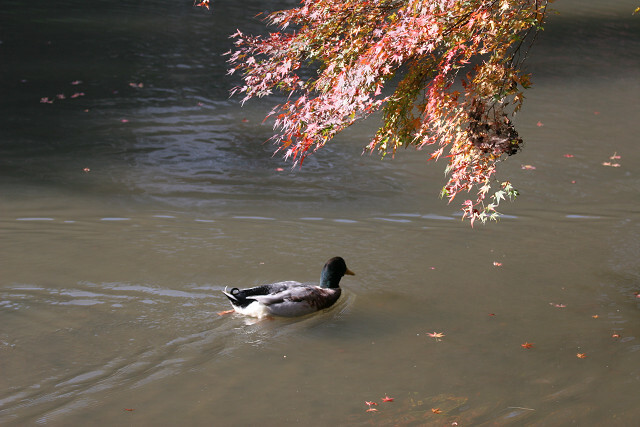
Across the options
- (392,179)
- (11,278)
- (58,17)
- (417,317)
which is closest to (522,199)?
(392,179)

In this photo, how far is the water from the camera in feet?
15.7

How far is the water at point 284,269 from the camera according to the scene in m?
4.78

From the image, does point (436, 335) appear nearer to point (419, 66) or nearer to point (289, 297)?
point (289, 297)

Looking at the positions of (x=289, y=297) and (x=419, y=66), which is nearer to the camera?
(x=419, y=66)

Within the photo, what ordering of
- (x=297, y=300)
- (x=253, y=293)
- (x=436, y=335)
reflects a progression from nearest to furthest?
1. (x=436, y=335)
2. (x=253, y=293)
3. (x=297, y=300)

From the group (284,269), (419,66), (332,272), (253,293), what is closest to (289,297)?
(253,293)

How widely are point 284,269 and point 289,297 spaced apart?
3.48ft

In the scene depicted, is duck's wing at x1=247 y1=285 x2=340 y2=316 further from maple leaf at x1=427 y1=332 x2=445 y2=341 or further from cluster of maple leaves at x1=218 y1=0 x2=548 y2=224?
cluster of maple leaves at x1=218 y1=0 x2=548 y2=224

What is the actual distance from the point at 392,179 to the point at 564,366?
15.9ft

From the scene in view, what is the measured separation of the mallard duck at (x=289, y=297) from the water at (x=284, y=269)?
0.12m

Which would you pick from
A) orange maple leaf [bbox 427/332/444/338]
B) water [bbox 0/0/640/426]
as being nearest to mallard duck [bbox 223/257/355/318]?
water [bbox 0/0/640/426]

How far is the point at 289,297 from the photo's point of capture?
231 inches

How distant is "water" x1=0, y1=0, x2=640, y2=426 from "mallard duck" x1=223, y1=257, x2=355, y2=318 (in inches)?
4.8

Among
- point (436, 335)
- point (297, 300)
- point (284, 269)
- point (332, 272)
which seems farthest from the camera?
point (284, 269)
